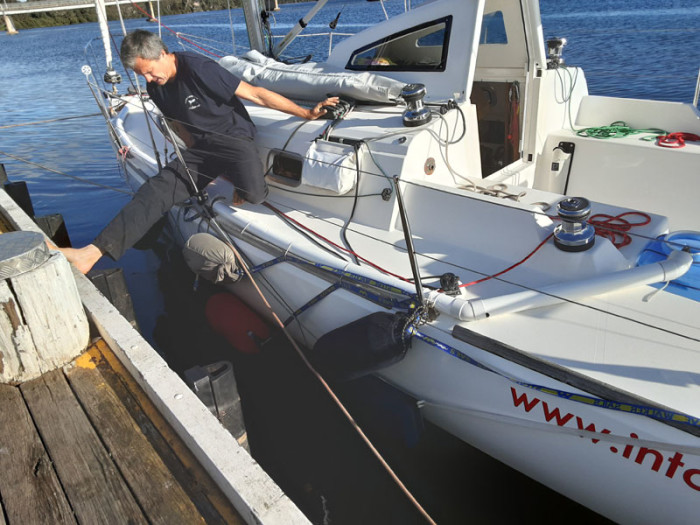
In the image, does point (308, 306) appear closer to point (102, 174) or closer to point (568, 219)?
point (568, 219)

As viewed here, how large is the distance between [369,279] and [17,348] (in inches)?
64.0

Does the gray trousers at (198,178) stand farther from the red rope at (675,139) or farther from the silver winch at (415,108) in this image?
the red rope at (675,139)

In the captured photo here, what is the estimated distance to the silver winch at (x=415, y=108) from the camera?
352cm

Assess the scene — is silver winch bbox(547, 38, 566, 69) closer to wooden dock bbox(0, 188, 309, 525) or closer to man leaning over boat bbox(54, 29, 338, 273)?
man leaning over boat bbox(54, 29, 338, 273)

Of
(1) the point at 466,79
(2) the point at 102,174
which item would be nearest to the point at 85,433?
(1) the point at 466,79

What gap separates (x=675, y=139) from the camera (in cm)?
406

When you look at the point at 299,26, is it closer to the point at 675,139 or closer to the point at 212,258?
the point at 212,258

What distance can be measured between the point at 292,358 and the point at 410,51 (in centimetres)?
247

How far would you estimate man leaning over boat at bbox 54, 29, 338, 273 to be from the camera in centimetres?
353

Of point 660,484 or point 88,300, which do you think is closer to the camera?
point 660,484

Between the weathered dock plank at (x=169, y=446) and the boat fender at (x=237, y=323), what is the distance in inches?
50.0

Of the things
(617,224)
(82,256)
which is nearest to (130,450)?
(82,256)

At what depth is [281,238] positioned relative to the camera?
11.6 ft

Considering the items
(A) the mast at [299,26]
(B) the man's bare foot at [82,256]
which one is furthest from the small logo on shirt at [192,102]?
(A) the mast at [299,26]
